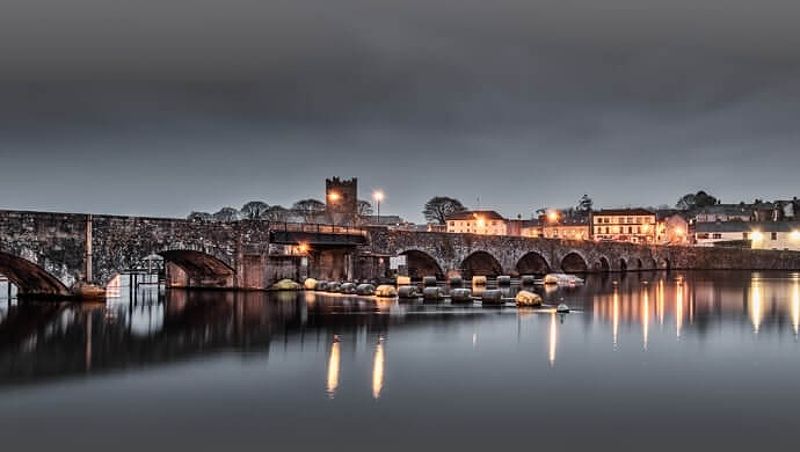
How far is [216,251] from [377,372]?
28.1 meters

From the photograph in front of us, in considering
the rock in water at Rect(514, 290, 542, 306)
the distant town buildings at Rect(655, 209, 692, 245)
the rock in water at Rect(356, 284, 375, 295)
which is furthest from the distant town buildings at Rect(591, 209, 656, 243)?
the rock in water at Rect(514, 290, 542, 306)

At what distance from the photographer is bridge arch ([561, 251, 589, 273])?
9012 centimetres

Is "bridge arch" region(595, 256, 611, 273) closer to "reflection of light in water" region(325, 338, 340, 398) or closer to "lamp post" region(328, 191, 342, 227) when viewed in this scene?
"lamp post" region(328, 191, 342, 227)

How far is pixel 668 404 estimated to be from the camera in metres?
15.0

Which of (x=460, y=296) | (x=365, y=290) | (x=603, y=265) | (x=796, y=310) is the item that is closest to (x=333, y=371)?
(x=460, y=296)

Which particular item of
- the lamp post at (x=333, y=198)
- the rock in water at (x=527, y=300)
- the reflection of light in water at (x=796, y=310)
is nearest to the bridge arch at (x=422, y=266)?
the rock in water at (x=527, y=300)

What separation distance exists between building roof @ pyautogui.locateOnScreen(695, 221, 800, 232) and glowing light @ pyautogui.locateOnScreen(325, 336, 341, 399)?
130 metres

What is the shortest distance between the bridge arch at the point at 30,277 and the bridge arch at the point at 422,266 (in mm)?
30283

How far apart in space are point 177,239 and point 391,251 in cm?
1853

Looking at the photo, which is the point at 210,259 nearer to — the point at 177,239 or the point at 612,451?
the point at 177,239

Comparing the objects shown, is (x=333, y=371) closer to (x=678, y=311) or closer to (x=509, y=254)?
(x=678, y=311)

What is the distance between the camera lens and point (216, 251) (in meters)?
44.2

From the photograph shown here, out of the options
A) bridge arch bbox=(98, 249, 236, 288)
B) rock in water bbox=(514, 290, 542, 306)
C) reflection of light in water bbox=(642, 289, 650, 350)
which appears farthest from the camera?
bridge arch bbox=(98, 249, 236, 288)

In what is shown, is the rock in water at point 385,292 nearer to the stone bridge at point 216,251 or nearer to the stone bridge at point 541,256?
the stone bridge at point 216,251
